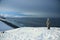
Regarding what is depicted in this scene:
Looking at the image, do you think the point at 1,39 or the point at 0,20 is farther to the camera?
the point at 0,20

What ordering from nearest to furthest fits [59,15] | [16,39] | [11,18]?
[16,39] → [11,18] → [59,15]

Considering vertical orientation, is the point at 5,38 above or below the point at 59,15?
above

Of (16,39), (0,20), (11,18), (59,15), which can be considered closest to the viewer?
(16,39)

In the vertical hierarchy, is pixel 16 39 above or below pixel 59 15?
above

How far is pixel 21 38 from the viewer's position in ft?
6.51

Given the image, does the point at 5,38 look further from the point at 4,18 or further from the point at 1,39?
the point at 4,18

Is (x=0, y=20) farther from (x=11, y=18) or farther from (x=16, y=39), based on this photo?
(x=16, y=39)

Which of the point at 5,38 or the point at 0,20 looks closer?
the point at 5,38

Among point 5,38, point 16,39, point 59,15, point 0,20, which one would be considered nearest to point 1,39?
point 5,38

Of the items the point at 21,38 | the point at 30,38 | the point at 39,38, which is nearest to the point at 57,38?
the point at 39,38

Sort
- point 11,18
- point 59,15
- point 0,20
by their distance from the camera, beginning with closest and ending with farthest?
point 0,20 < point 11,18 < point 59,15

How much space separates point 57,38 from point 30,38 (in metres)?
0.45

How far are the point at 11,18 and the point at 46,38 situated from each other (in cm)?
248

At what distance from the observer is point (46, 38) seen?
6.46ft
